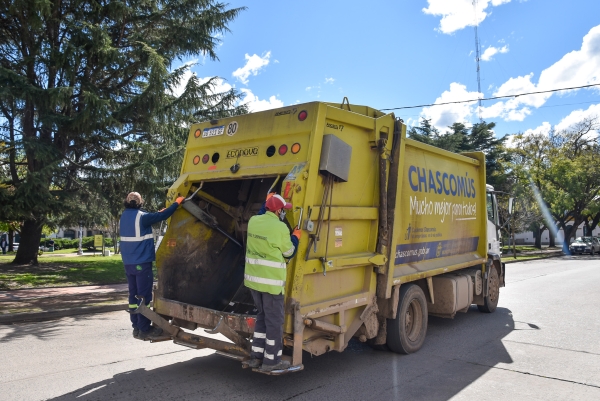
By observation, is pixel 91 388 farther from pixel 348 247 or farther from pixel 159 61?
pixel 159 61

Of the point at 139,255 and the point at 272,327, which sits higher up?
the point at 139,255

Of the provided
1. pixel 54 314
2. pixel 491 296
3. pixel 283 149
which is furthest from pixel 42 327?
pixel 491 296

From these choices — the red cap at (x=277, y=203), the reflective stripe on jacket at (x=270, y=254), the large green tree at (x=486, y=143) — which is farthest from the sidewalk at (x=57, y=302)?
the large green tree at (x=486, y=143)

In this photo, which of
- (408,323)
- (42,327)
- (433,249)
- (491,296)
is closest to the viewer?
(408,323)

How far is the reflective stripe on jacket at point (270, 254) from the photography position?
13.8ft

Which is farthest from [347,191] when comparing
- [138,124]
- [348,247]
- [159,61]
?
[138,124]

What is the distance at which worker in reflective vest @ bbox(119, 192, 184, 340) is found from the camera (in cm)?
516

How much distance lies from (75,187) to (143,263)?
36.6 feet

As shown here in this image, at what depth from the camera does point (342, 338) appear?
480cm

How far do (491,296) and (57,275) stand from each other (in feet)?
40.5

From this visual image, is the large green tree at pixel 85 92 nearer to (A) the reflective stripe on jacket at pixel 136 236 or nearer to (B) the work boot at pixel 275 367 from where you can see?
(A) the reflective stripe on jacket at pixel 136 236

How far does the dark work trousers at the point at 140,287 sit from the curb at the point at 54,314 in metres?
4.54

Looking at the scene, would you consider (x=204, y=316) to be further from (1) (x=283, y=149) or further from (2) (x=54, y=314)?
(2) (x=54, y=314)

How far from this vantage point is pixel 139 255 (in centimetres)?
521
